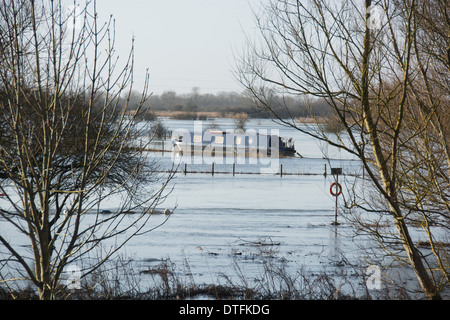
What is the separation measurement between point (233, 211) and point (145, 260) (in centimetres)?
1668

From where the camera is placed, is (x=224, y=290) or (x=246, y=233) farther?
(x=246, y=233)

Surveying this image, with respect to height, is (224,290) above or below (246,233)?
above

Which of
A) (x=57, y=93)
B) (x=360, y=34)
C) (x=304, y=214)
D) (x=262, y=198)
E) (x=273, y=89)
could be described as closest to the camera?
(x=57, y=93)

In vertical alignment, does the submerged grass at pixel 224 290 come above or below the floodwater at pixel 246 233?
above

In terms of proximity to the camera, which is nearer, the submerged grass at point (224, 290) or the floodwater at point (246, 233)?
the submerged grass at point (224, 290)

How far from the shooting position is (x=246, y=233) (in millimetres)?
25922

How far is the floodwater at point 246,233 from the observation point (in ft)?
57.2

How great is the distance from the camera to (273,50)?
7383mm

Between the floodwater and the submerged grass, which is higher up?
the submerged grass

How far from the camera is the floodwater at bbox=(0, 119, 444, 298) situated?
57.2ft

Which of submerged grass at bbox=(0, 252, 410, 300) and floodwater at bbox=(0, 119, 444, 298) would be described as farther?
floodwater at bbox=(0, 119, 444, 298)
